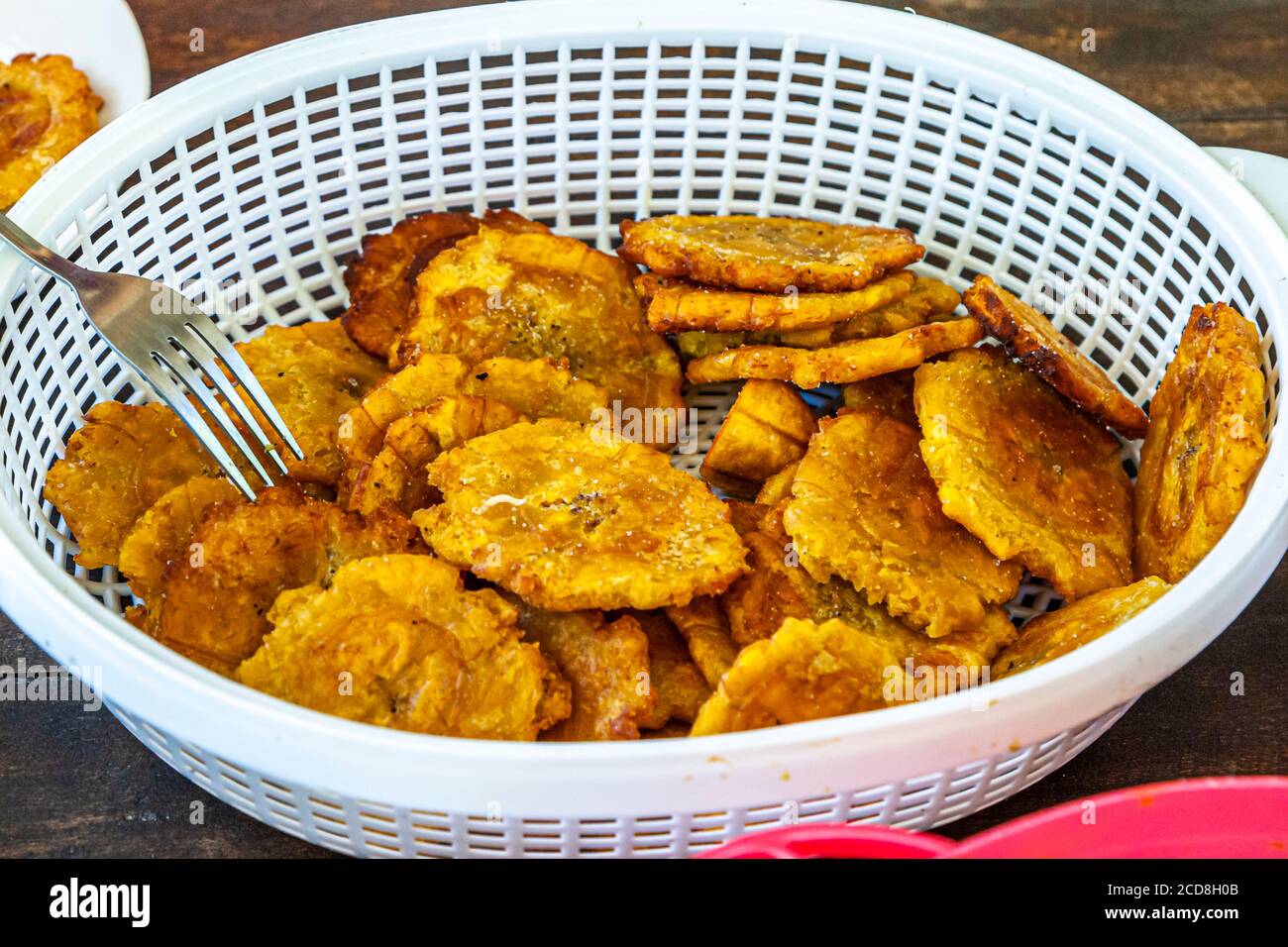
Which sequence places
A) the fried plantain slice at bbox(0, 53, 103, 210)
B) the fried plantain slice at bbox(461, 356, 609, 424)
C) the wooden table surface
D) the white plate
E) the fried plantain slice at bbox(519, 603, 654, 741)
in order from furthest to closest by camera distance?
1. the white plate
2. the fried plantain slice at bbox(0, 53, 103, 210)
3. the fried plantain slice at bbox(461, 356, 609, 424)
4. the wooden table surface
5. the fried plantain slice at bbox(519, 603, 654, 741)

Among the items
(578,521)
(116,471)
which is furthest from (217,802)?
(578,521)

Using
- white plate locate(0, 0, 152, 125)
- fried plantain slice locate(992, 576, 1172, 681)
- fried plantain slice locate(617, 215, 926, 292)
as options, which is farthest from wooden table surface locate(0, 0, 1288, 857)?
white plate locate(0, 0, 152, 125)

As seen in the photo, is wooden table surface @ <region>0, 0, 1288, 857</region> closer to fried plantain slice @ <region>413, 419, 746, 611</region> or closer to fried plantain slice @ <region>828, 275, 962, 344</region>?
fried plantain slice @ <region>413, 419, 746, 611</region>

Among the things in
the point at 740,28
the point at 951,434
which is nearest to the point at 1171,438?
the point at 951,434

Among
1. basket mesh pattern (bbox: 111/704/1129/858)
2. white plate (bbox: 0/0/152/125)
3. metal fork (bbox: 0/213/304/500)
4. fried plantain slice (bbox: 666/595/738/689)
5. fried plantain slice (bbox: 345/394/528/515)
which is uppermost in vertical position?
white plate (bbox: 0/0/152/125)

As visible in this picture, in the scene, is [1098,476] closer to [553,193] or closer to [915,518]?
[915,518]

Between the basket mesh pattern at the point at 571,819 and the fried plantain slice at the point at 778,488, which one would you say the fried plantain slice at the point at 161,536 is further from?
the fried plantain slice at the point at 778,488
